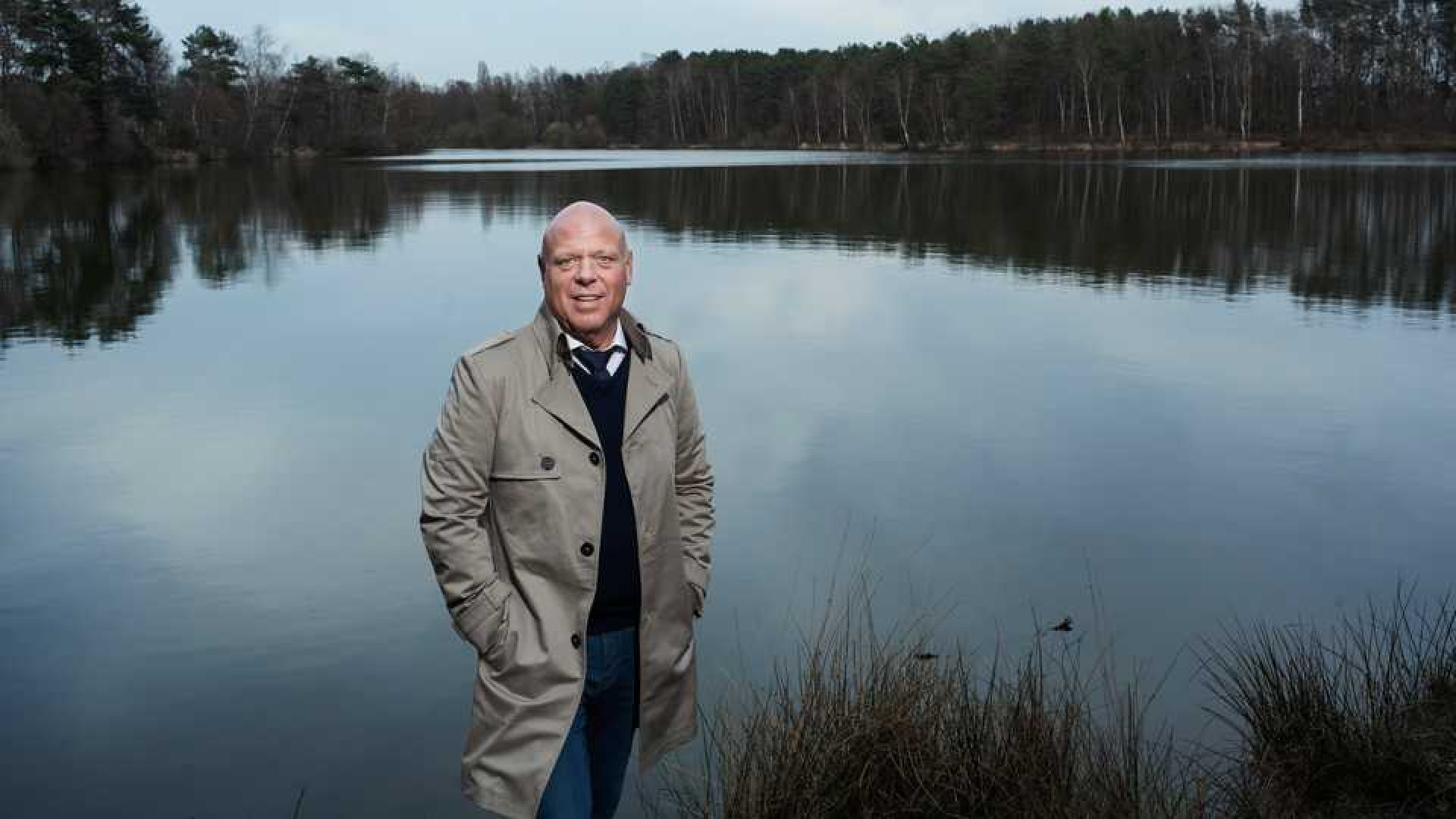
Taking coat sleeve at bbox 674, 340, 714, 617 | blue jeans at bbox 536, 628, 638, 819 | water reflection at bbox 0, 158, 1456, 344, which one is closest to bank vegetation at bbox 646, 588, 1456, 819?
blue jeans at bbox 536, 628, 638, 819

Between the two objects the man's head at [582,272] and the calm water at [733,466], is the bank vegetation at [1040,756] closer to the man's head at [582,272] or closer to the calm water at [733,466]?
the calm water at [733,466]

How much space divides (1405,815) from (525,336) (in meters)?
3.26

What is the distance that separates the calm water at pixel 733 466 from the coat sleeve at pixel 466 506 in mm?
2424

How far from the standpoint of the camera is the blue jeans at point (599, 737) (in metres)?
3.23

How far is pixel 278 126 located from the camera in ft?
286

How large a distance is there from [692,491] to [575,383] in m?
0.54

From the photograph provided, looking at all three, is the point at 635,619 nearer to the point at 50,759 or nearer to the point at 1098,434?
the point at 50,759

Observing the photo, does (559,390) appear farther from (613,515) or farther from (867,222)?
(867,222)

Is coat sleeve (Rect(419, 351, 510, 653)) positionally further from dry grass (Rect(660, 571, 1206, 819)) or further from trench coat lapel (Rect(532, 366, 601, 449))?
dry grass (Rect(660, 571, 1206, 819))

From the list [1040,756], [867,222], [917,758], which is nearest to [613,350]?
[917,758]

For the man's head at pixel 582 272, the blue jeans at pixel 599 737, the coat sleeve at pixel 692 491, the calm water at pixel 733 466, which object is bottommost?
the calm water at pixel 733 466

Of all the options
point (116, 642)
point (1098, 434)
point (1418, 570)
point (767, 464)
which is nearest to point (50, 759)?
point (116, 642)

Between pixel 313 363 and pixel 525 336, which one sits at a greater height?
pixel 525 336

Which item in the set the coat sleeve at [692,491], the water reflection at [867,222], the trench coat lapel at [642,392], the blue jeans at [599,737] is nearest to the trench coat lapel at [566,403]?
the trench coat lapel at [642,392]
